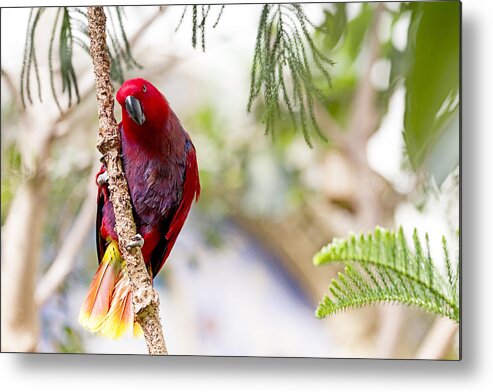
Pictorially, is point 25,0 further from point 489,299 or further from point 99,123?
point 489,299

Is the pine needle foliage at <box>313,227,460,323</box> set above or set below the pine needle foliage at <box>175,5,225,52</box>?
below

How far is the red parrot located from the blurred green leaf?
0.52 metres

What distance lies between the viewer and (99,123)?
201cm

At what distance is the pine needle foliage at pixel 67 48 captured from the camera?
2.04 metres

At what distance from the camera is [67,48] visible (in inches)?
81.7

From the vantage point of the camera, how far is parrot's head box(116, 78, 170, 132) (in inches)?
76.0

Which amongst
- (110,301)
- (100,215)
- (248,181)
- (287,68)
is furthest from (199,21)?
(110,301)

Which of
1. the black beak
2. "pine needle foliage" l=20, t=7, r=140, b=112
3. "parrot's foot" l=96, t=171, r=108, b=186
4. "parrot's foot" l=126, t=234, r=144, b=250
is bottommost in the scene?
"parrot's foot" l=126, t=234, r=144, b=250

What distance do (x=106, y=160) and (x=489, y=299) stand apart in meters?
0.94

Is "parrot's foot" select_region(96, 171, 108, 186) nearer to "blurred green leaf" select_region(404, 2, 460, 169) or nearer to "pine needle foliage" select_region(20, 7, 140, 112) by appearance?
"pine needle foliage" select_region(20, 7, 140, 112)

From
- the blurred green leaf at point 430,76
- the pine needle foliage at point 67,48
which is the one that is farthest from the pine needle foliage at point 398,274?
the pine needle foliage at point 67,48

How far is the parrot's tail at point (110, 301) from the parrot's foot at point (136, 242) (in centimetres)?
7

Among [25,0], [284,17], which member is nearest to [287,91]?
[284,17]

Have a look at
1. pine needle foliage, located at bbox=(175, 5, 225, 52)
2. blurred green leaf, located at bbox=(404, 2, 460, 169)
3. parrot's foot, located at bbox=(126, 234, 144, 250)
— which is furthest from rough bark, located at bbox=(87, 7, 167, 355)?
blurred green leaf, located at bbox=(404, 2, 460, 169)
